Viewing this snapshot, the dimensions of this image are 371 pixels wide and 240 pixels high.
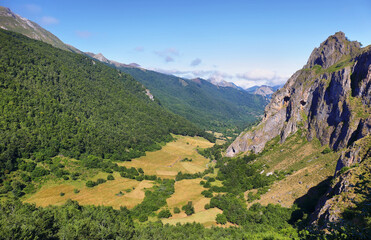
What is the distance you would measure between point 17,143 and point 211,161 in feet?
402

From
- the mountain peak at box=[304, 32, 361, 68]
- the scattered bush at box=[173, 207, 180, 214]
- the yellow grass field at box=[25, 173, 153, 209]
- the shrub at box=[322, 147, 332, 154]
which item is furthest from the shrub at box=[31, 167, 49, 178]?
the mountain peak at box=[304, 32, 361, 68]

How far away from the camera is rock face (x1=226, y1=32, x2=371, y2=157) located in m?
74.1

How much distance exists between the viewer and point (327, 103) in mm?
91688

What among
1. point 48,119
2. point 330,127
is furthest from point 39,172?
point 330,127

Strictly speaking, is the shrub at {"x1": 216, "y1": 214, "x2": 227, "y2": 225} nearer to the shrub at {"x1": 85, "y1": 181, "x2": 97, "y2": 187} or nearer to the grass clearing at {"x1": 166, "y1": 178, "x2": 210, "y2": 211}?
the grass clearing at {"x1": 166, "y1": 178, "x2": 210, "y2": 211}

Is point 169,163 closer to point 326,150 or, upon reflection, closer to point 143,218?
point 143,218

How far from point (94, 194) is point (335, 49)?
162 meters

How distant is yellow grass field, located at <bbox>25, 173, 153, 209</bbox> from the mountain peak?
13303 centimetres

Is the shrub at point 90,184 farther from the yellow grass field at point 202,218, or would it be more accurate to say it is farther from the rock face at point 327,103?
the rock face at point 327,103

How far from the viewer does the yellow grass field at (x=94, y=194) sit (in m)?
86.7

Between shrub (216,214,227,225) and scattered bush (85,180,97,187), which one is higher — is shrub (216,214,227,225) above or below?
above

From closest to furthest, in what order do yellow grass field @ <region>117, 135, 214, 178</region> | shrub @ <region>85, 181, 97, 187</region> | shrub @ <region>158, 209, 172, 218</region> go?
shrub @ <region>158, 209, 172, 218</region>
shrub @ <region>85, 181, 97, 187</region>
yellow grass field @ <region>117, 135, 214, 178</region>

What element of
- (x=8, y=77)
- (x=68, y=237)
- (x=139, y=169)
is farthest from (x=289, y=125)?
(x=8, y=77)

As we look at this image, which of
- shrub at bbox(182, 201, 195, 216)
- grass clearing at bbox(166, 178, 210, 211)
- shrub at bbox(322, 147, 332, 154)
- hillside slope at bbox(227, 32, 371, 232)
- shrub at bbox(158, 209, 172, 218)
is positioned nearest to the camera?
hillside slope at bbox(227, 32, 371, 232)
